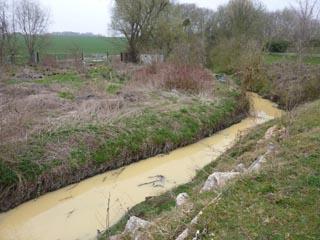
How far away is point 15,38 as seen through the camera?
20.5 metres

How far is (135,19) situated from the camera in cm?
2272

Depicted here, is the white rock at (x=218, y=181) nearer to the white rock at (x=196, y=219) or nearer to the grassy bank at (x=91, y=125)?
the white rock at (x=196, y=219)

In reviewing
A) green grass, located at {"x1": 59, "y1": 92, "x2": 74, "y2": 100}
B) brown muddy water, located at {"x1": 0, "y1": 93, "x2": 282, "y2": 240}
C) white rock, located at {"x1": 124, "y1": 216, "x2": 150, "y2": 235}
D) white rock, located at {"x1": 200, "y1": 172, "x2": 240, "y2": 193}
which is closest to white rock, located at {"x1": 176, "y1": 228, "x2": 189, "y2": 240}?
white rock, located at {"x1": 124, "y1": 216, "x2": 150, "y2": 235}

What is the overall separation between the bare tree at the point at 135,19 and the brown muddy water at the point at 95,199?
16.3 meters

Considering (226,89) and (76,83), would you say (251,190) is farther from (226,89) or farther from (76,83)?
(76,83)

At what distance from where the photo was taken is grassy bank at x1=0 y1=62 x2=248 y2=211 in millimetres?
6355

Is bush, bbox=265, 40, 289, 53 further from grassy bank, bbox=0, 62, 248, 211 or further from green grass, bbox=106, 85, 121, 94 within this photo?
green grass, bbox=106, 85, 121, 94

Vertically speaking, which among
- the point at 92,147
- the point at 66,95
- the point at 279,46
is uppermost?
the point at 279,46

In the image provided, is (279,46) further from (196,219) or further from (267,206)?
(196,219)

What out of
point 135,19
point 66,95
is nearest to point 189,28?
point 135,19

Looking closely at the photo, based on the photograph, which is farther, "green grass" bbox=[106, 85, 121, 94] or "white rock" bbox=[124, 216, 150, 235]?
"green grass" bbox=[106, 85, 121, 94]

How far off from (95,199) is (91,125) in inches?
95.4

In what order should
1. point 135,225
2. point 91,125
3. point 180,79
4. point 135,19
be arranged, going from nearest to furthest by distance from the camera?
point 135,225 → point 91,125 → point 180,79 → point 135,19

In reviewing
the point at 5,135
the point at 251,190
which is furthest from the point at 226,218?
Answer: the point at 5,135
